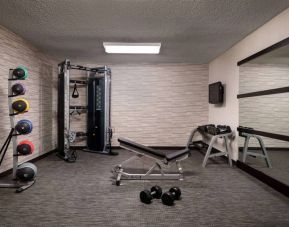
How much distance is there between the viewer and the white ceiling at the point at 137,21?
2.59 metres

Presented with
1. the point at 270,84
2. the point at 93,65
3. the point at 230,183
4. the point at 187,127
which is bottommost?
the point at 230,183

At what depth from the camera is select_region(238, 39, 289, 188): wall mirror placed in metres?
3.44

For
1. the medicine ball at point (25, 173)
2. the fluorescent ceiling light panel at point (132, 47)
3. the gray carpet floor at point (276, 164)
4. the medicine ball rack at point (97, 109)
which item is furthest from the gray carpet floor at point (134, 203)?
the fluorescent ceiling light panel at point (132, 47)

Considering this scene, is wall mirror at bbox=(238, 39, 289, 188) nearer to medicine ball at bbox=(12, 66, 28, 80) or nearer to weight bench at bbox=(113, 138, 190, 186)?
weight bench at bbox=(113, 138, 190, 186)

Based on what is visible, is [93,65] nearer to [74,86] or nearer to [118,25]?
[74,86]

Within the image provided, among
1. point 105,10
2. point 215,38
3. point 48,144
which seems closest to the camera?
point 105,10

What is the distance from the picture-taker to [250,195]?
2779 millimetres

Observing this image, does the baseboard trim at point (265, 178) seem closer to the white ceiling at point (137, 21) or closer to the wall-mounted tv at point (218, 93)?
the wall-mounted tv at point (218, 93)

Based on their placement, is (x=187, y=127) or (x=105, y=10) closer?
(x=105, y=10)

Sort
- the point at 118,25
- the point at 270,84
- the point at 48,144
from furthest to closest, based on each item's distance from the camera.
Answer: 1. the point at 48,144
2. the point at 270,84
3. the point at 118,25

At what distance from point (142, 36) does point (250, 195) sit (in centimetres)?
286

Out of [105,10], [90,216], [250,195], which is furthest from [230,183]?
[105,10]

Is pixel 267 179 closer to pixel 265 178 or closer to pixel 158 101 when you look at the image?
pixel 265 178

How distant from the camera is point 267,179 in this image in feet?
10.5
